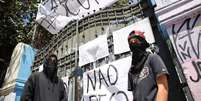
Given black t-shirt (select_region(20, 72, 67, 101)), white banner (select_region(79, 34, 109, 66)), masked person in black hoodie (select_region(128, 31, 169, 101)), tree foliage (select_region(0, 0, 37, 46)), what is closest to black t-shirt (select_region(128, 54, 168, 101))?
masked person in black hoodie (select_region(128, 31, 169, 101))

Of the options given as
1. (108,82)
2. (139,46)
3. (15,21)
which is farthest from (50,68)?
(15,21)

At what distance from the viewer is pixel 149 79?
2732mm

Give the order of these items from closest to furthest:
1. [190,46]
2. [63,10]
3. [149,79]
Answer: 1. [149,79]
2. [190,46]
3. [63,10]

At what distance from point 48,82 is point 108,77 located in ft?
4.36

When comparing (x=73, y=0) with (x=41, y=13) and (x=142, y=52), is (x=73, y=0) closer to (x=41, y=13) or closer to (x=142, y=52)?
(x=41, y=13)

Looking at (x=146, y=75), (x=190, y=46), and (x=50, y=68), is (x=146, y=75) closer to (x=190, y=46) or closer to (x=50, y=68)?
(x=190, y=46)

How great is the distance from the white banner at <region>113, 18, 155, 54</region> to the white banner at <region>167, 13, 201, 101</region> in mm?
497

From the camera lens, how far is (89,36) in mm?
5926

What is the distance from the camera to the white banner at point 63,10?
5.27 meters

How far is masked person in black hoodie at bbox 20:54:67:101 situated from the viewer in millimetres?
3725

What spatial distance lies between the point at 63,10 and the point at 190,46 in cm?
269

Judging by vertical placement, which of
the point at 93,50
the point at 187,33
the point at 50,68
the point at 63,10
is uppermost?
the point at 63,10

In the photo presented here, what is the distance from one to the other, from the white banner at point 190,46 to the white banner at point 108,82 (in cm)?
94

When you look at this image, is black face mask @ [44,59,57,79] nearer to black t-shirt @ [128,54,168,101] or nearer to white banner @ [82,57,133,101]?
white banner @ [82,57,133,101]
